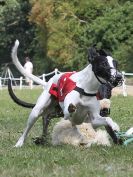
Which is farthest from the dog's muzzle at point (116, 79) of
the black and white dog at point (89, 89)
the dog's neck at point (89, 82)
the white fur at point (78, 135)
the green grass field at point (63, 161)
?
the white fur at point (78, 135)

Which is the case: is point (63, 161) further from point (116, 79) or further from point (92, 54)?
point (92, 54)

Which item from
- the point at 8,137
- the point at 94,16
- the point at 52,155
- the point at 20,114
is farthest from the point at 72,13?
the point at 52,155

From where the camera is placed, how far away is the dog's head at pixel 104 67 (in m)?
8.30

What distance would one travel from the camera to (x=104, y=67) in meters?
8.44

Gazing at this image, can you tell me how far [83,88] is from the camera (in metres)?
8.76

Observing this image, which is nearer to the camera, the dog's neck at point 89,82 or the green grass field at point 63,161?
the green grass field at point 63,161

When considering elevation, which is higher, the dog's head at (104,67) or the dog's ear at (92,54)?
the dog's ear at (92,54)

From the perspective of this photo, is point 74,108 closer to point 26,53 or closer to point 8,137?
point 8,137

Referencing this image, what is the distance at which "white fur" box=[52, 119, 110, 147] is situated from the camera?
946 centimetres

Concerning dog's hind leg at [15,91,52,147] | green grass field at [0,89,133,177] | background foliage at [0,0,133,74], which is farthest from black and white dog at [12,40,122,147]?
background foliage at [0,0,133,74]

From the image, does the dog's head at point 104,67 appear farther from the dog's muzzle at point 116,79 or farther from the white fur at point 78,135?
the white fur at point 78,135

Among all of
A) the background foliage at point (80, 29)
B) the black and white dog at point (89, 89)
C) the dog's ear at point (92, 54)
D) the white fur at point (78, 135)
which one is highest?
the dog's ear at point (92, 54)

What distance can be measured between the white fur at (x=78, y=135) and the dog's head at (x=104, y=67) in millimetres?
1219

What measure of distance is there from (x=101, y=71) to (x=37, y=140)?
177cm
